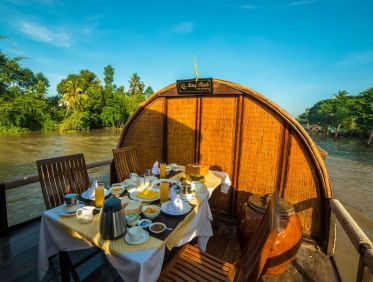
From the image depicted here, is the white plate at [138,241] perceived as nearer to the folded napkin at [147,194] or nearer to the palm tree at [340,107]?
the folded napkin at [147,194]

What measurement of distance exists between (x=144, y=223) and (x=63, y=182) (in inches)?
54.6

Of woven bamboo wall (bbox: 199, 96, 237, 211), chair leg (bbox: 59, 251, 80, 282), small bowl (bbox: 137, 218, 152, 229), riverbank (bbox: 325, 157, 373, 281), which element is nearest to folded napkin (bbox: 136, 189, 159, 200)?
small bowl (bbox: 137, 218, 152, 229)

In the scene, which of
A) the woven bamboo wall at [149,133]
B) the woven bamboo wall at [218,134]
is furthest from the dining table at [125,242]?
the woven bamboo wall at [149,133]

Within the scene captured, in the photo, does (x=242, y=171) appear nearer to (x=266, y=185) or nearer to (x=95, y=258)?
(x=266, y=185)

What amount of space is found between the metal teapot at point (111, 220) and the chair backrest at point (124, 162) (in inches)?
75.4

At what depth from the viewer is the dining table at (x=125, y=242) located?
1.25 meters

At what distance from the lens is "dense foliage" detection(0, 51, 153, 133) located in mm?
21267

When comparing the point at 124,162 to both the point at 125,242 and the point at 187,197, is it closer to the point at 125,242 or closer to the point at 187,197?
the point at 187,197

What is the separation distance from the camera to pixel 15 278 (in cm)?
213

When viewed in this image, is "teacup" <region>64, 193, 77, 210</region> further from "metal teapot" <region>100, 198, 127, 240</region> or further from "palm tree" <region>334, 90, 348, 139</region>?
"palm tree" <region>334, 90, 348, 139</region>

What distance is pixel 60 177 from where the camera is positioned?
7.68 feet

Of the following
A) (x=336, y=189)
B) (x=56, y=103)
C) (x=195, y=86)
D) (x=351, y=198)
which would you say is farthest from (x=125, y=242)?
(x=56, y=103)

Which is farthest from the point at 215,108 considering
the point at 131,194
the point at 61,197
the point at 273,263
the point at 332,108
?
the point at 332,108

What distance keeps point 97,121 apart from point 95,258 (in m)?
31.1
